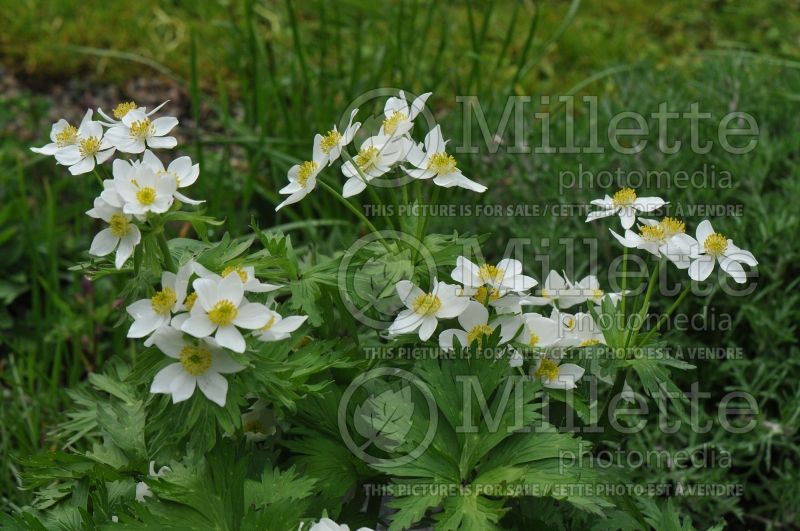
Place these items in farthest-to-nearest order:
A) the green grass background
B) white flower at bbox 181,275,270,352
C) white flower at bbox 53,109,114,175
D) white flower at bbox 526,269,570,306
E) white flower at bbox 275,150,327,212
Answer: the green grass background, white flower at bbox 526,269,570,306, white flower at bbox 275,150,327,212, white flower at bbox 53,109,114,175, white flower at bbox 181,275,270,352

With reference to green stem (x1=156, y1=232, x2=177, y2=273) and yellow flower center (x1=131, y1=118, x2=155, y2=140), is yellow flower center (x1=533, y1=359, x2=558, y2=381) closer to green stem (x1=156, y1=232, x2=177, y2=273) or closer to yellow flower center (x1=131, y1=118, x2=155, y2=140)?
green stem (x1=156, y1=232, x2=177, y2=273)

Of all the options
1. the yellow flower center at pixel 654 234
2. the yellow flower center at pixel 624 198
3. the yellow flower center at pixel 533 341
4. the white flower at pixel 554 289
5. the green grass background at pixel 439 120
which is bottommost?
the green grass background at pixel 439 120

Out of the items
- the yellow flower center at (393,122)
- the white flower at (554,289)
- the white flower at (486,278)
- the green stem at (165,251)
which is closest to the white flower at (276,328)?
the green stem at (165,251)

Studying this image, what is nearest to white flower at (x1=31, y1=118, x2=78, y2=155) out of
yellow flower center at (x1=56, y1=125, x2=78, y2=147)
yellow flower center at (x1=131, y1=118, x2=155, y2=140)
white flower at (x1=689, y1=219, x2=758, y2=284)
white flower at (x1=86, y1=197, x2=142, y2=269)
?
yellow flower center at (x1=56, y1=125, x2=78, y2=147)

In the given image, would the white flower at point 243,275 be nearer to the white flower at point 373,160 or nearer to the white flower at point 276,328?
the white flower at point 276,328

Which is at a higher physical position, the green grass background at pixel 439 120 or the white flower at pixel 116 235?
the white flower at pixel 116 235

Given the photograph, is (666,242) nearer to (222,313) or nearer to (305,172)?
Result: (305,172)

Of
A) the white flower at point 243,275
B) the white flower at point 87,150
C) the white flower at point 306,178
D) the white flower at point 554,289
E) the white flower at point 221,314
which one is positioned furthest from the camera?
the white flower at point 554,289
